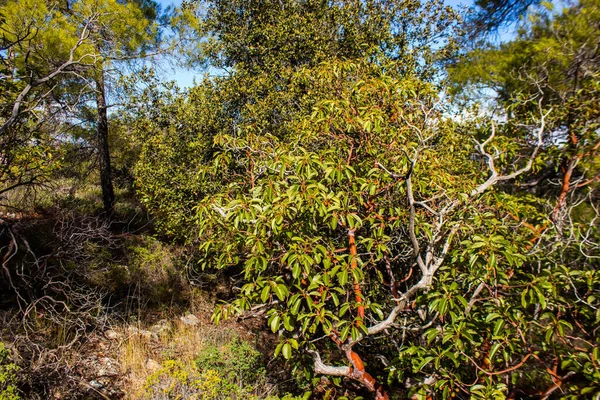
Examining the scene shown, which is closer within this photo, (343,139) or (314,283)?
(314,283)

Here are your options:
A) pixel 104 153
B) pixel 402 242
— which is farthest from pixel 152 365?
pixel 104 153

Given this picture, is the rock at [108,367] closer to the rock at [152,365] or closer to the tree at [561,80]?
the rock at [152,365]

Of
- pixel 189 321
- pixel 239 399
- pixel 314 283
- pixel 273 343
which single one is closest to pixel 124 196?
pixel 189 321

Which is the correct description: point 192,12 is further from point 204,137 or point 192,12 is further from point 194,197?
point 194,197

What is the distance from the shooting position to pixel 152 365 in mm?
4340

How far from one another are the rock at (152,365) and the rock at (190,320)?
1214 millimetres

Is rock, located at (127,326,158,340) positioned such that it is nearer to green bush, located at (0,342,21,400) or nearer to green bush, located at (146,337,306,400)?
green bush, located at (146,337,306,400)

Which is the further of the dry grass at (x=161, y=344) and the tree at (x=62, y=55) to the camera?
the tree at (x=62, y=55)

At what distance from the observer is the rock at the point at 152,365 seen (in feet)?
14.0

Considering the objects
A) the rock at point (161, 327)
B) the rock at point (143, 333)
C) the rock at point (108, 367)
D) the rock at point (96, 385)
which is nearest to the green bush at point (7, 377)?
the rock at point (96, 385)

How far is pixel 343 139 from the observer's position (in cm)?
329

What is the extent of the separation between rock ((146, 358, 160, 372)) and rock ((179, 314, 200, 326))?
1.21m

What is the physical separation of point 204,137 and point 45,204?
4.49 meters

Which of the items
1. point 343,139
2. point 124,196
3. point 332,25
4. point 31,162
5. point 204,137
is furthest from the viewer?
point 124,196
